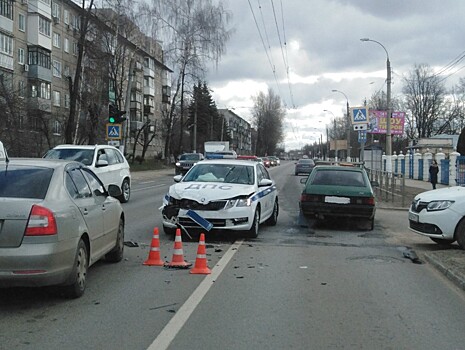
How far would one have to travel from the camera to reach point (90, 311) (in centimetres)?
540

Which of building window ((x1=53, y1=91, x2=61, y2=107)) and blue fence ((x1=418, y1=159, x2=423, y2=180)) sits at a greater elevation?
building window ((x1=53, y1=91, x2=61, y2=107))

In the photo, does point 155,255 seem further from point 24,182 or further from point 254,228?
point 254,228

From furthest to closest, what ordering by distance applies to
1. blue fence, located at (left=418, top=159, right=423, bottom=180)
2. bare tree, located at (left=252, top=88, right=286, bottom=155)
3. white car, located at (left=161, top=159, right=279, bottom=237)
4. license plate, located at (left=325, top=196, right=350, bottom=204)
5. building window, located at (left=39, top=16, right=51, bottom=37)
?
bare tree, located at (left=252, top=88, right=286, bottom=155) → building window, located at (left=39, top=16, right=51, bottom=37) → blue fence, located at (left=418, top=159, right=423, bottom=180) → license plate, located at (left=325, top=196, right=350, bottom=204) → white car, located at (left=161, top=159, right=279, bottom=237)

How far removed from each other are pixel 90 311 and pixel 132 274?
170cm

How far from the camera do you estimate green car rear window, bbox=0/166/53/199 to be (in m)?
5.49

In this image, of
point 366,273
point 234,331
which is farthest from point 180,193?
point 234,331

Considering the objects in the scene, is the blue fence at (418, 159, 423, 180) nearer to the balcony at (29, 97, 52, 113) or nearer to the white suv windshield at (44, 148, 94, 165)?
the balcony at (29, 97, 52, 113)

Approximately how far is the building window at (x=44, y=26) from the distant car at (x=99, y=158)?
34080 mm

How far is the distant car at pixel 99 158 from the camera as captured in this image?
15.7 meters

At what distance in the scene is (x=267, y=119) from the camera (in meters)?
133

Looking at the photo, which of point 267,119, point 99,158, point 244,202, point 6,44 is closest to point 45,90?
point 6,44

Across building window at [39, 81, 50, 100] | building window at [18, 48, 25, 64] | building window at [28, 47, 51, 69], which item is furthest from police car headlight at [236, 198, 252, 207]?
building window at [39, 81, 50, 100]

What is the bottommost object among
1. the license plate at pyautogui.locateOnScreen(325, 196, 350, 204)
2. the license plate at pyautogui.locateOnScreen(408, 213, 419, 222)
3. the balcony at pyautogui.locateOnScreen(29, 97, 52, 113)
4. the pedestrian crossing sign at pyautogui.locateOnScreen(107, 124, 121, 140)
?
the license plate at pyautogui.locateOnScreen(408, 213, 419, 222)

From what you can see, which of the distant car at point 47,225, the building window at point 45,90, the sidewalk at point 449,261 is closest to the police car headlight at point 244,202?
the sidewalk at point 449,261
